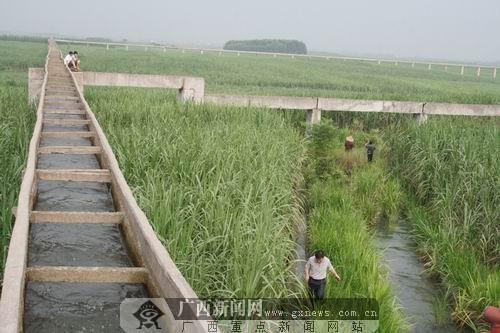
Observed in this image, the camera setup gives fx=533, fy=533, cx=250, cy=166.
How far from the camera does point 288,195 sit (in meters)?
7.90

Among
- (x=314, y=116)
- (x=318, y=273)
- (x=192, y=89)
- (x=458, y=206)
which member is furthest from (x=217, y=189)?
(x=314, y=116)

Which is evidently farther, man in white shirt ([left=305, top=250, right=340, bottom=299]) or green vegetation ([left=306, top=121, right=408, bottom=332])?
green vegetation ([left=306, top=121, right=408, bottom=332])

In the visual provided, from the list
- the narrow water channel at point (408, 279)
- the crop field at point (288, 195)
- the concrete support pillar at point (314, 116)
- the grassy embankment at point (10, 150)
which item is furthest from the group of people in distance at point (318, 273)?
the concrete support pillar at point (314, 116)

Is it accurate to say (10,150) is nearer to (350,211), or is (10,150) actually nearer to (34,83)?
(350,211)

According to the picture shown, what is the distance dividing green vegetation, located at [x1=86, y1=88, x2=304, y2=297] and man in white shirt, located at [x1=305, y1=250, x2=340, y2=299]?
205 mm

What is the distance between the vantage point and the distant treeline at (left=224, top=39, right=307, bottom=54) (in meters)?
130

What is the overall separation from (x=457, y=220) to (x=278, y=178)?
123 inches

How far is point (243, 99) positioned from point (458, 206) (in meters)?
6.04

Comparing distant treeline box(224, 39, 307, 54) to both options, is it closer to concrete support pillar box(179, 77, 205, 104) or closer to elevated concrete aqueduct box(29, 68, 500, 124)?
elevated concrete aqueduct box(29, 68, 500, 124)

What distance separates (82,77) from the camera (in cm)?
1252

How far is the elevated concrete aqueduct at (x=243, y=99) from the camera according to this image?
41.1ft

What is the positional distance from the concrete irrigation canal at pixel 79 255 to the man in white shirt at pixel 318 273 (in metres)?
2.20

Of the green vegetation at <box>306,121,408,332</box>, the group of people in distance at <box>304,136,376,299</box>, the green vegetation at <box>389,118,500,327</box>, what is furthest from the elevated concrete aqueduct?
the group of people in distance at <box>304,136,376,299</box>

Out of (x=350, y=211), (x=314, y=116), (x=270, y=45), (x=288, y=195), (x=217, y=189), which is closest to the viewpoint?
(x=217, y=189)
